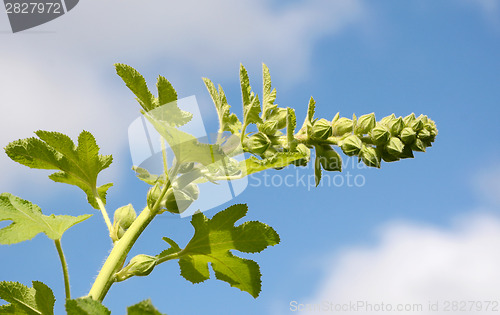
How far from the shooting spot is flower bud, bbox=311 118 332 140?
2730mm

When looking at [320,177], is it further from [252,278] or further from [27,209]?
[27,209]

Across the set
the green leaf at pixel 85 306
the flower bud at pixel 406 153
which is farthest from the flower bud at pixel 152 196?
the flower bud at pixel 406 153

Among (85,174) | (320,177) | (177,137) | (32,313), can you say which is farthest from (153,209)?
(320,177)

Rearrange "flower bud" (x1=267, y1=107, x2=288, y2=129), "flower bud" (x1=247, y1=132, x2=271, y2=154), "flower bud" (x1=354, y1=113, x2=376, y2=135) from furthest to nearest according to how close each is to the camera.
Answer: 1. "flower bud" (x1=354, y1=113, x2=376, y2=135)
2. "flower bud" (x1=267, y1=107, x2=288, y2=129)
3. "flower bud" (x1=247, y1=132, x2=271, y2=154)

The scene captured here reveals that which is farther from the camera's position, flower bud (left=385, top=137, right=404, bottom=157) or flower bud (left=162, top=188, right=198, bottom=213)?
flower bud (left=385, top=137, right=404, bottom=157)

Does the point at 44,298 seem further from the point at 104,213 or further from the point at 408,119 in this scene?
the point at 408,119

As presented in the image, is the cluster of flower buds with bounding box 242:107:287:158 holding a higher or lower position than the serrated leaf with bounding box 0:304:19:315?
higher

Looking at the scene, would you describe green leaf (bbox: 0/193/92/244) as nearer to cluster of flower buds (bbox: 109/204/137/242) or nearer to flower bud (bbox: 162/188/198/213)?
cluster of flower buds (bbox: 109/204/137/242)

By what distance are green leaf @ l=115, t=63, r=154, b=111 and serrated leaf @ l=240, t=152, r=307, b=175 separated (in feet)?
2.00

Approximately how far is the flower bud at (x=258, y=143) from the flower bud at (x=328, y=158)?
1.26 feet

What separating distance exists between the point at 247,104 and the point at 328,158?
603mm

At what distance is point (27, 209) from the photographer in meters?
2.49

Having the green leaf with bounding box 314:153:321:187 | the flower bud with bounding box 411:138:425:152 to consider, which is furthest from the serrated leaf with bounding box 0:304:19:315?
the flower bud with bounding box 411:138:425:152

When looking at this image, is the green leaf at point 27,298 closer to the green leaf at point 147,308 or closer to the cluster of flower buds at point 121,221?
the cluster of flower buds at point 121,221
